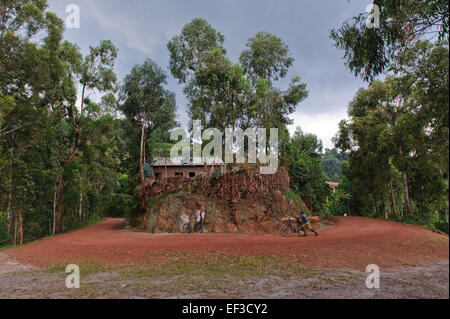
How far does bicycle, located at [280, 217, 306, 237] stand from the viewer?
525 inches

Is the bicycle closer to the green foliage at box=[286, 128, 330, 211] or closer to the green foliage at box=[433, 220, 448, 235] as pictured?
the green foliage at box=[286, 128, 330, 211]

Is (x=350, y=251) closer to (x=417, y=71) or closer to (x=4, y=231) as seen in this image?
(x=417, y=71)

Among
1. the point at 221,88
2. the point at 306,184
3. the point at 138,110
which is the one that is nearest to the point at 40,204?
the point at 138,110

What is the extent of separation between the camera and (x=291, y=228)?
43.9 feet

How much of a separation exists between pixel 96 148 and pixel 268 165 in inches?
637

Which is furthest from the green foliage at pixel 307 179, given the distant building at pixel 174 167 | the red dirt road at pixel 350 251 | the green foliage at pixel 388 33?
the green foliage at pixel 388 33

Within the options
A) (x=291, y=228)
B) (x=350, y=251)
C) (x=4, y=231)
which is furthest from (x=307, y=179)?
(x=4, y=231)

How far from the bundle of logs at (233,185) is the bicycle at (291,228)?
2.69 metres

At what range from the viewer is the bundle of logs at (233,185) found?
54.9 ft

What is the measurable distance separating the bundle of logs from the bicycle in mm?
2687

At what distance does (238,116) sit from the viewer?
19.3m

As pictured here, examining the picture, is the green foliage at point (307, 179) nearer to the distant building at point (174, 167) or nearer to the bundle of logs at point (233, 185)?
the bundle of logs at point (233, 185)

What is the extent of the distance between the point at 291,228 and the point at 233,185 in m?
4.93
